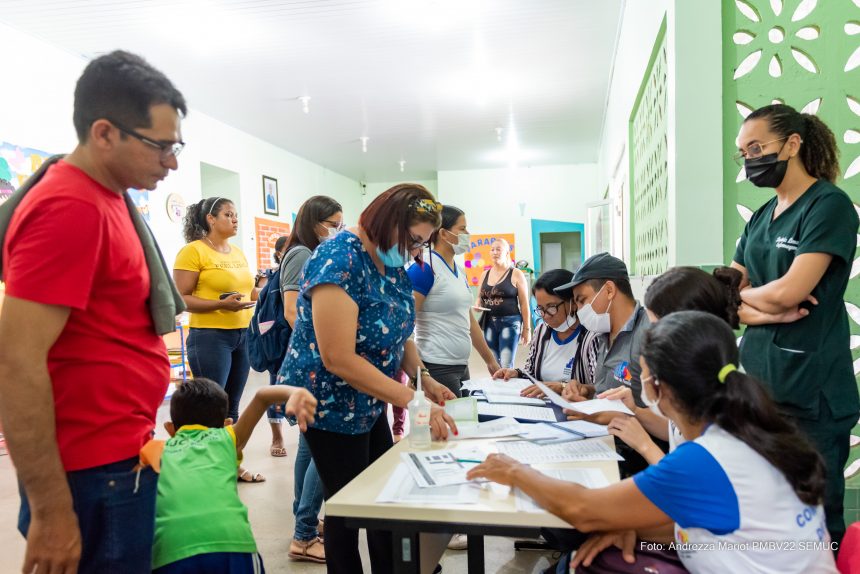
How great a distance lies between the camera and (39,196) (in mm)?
904

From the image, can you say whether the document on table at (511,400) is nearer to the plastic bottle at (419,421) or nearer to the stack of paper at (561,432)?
the stack of paper at (561,432)

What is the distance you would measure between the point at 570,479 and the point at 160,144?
3.52 ft

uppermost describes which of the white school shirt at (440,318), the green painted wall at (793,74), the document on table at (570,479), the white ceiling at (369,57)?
the white ceiling at (369,57)

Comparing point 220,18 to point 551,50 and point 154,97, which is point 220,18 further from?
point 154,97

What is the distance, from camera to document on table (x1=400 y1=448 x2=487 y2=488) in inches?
50.3

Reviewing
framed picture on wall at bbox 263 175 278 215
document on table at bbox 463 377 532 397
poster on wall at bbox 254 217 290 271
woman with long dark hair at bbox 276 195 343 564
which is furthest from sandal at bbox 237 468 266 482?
framed picture on wall at bbox 263 175 278 215

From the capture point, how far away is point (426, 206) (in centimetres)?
166

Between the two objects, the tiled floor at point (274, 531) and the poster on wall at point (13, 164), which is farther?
the poster on wall at point (13, 164)

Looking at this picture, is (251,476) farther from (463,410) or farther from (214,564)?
(214,564)

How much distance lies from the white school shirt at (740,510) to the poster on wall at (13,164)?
4542 mm

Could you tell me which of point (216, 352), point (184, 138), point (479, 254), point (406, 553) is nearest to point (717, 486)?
point (406, 553)

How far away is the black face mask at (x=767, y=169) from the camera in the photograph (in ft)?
5.65

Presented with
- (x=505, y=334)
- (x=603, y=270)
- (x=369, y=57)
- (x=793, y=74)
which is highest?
(x=369, y=57)

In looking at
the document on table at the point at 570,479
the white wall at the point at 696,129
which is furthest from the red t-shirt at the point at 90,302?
the white wall at the point at 696,129
